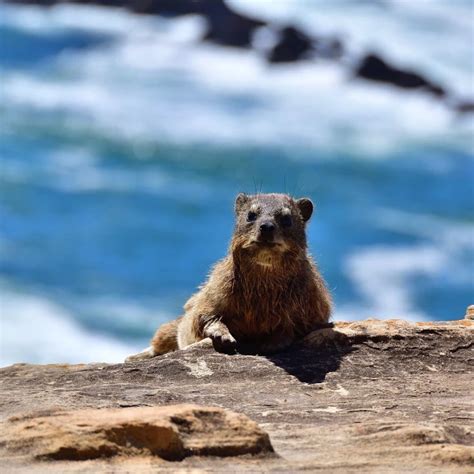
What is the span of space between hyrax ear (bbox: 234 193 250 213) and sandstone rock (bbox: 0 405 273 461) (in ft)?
12.1

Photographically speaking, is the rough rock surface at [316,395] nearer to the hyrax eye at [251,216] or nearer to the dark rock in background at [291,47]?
the hyrax eye at [251,216]

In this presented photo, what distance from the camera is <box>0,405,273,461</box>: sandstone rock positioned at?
22.1ft

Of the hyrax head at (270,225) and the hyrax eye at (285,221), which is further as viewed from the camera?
the hyrax eye at (285,221)

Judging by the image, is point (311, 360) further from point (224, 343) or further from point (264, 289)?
point (264, 289)

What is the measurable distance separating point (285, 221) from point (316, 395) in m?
1.96

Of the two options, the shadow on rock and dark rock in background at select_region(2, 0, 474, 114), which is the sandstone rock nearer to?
the shadow on rock

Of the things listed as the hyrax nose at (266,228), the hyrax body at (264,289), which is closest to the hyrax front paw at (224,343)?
the hyrax body at (264,289)

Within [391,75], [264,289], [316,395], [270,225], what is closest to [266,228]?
[270,225]

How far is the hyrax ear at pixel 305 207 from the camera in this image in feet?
34.5

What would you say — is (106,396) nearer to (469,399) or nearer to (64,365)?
(64,365)

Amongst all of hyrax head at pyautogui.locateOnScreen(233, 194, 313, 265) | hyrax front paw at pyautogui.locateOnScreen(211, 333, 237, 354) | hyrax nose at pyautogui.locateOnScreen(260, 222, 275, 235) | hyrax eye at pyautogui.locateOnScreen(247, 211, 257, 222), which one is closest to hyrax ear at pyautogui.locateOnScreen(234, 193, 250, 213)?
hyrax head at pyautogui.locateOnScreen(233, 194, 313, 265)

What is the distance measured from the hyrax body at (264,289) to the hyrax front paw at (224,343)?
49 mm

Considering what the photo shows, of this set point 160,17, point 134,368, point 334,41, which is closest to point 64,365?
point 134,368

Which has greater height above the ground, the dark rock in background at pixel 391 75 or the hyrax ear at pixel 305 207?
the dark rock in background at pixel 391 75
